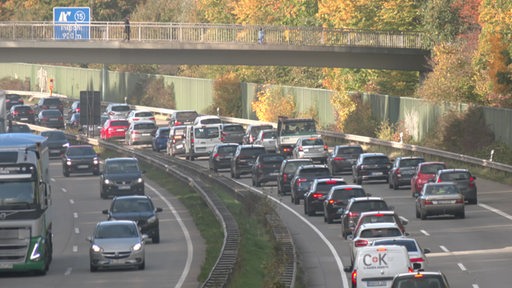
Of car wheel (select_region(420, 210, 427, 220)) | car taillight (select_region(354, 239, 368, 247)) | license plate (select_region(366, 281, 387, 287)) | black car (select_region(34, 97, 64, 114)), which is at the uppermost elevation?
car taillight (select_region(354, 239, 368, 247))

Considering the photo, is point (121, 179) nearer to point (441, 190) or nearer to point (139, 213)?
point (139, 213)

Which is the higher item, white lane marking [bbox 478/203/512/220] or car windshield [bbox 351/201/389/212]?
car windshield [bbox 351/201/389/212]

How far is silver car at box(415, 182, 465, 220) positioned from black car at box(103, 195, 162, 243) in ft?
30.9

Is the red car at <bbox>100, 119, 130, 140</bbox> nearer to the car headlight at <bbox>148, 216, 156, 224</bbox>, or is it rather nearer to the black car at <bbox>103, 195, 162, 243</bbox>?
the black car at <bbox>103, 195, 162, 243</bbox>

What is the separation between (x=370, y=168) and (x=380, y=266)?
32.3 meters

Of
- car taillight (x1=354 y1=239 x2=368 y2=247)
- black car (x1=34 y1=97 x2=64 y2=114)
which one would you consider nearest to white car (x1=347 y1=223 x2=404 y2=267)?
car taillight (x1=354 y1=239 x2=368 y2=247)

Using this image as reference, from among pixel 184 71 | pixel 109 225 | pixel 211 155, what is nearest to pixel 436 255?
pixel 109 225

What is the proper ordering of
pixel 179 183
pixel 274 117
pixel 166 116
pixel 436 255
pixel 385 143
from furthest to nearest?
1. pixel 166 116
2. pixel 274 117
3. pixel 385 143
4. pixel 179 183
5. pixel 436 255

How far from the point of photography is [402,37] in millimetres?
92125

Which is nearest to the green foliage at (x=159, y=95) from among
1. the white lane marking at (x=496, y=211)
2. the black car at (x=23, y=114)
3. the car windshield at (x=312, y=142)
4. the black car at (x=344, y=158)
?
the black car at (x=23, y=114)

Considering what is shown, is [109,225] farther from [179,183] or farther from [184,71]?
[184,71]

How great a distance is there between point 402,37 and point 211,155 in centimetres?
2221

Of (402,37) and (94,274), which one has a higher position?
(402,37)

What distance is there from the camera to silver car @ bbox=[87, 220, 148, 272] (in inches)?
1612
